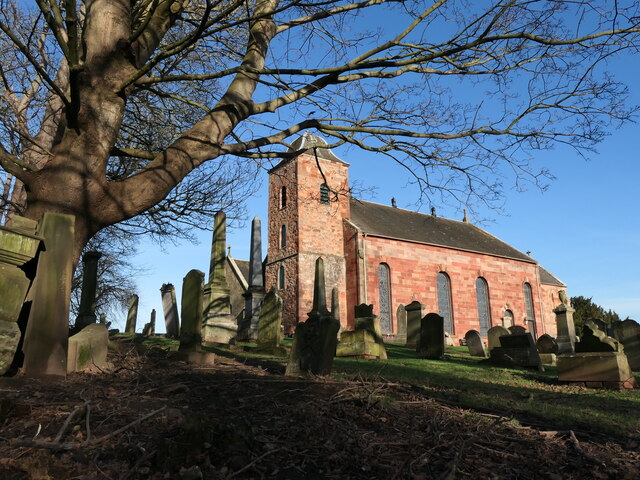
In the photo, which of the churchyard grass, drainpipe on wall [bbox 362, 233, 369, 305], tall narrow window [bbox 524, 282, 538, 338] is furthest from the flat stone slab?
tall narrow window [bbox 524, 282, 538, 338]

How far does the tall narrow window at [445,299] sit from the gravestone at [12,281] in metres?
29.7

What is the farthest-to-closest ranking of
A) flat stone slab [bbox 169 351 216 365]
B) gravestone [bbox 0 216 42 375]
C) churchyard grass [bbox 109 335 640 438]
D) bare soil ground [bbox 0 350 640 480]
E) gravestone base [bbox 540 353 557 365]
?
1. gravestone base [bbox 540 353 557 365]
2. flat stone slab [bbox 169 351 216 365]
3. churchyard grass [bbox 109 335 640 438]
4. gravestone [bbox 0 216 42 375]
5. bare soil ground [bbox 0 350 640 480]

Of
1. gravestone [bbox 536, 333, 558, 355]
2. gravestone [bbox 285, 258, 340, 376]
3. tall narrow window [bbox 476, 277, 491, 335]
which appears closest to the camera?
gravestone [bbox 285, 258, 340, 376]

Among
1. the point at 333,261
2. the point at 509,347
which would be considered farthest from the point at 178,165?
the point at 333,261

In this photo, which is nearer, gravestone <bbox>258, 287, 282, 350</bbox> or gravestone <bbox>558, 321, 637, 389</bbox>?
gravestone <bbox>558, 321, 637, 389</bbox>

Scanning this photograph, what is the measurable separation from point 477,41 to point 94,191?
199 inches

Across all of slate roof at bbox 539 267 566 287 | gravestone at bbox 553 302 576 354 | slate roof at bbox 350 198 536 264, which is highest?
slate roof at bbox 350 198 536 264

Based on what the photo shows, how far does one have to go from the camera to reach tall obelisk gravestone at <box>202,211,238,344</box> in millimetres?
12781

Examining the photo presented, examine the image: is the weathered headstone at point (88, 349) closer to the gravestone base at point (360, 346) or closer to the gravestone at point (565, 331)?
the gravestone base at point (360, 346)

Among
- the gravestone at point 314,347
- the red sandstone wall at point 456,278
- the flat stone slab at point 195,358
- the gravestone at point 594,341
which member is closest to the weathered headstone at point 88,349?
the flat stone slab at point 195,358

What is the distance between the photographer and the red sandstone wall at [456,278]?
29.4 metres

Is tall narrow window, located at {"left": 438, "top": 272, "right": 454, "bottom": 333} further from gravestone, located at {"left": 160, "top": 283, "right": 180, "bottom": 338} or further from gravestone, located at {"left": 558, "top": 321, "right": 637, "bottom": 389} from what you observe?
gravestone, located at {"left": 558, "top": 321, "right": 637, "bottom": 389}

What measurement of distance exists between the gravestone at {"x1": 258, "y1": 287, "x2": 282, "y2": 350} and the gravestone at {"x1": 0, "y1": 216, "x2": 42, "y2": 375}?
735 cm

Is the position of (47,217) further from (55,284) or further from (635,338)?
(635,338)
